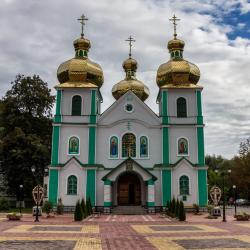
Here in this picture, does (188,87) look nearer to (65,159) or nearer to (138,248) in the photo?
(65,159)

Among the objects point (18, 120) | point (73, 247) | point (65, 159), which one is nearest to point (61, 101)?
point (65, 159)

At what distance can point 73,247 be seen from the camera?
11.7m

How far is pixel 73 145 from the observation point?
3206 cm

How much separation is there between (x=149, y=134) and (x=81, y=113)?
612cm

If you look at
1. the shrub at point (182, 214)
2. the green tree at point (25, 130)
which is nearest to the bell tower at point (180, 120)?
the shrub at point (182, 214)

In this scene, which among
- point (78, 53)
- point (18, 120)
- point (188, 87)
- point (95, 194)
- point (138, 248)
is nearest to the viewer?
point (138, 248)

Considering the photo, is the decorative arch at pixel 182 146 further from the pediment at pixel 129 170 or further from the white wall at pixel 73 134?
the white wall at pixel 73 134

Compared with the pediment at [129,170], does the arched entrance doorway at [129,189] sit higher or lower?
lower

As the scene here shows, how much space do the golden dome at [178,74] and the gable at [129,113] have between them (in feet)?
8.96

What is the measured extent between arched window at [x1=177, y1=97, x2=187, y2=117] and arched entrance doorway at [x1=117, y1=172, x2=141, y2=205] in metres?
6.65

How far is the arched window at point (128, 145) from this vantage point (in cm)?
3204

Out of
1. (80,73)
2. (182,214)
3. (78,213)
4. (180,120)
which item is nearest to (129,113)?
(180,120)

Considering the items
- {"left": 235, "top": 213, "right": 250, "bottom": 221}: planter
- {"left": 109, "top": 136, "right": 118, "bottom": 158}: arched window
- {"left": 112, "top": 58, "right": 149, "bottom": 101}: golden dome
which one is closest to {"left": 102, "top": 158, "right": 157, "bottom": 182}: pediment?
{"left": 109, "top": 136, "right": 118, "bottom": 158}: arched window

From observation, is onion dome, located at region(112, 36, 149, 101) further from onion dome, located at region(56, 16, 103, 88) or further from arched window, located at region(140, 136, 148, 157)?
arched window, located at region(140, 136, 148, 157)
